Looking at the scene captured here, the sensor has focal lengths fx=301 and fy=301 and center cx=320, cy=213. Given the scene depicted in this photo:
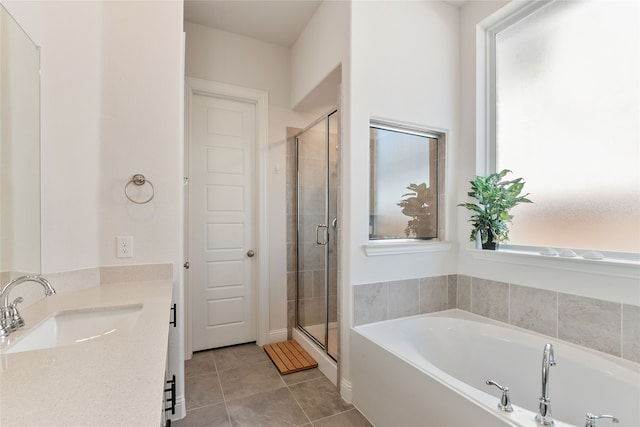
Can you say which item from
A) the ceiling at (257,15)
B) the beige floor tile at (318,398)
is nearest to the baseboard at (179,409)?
the beige floor tile at (318,398)

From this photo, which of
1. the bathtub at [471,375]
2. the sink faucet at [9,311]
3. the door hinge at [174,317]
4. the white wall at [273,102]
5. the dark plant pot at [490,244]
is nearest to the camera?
the sink faucet at [9,311]

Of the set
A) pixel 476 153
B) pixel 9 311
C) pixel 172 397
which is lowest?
pixel 172 397

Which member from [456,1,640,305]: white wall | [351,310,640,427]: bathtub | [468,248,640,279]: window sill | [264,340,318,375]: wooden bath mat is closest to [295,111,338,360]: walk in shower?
[264,340,318,375]: wooden bath mat

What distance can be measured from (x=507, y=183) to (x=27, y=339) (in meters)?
2.57

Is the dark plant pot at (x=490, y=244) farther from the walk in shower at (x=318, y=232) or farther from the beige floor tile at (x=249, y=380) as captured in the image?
the beige floor tile at (x=249, y=380)

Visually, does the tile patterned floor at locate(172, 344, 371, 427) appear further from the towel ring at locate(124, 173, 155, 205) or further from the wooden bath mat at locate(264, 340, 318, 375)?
the towel ring at locate(124, 173, 155, 205)

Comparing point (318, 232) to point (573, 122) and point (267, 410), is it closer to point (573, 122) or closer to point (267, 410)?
point (267, 410)

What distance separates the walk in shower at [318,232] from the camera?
248 centimetres

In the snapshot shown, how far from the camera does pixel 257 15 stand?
8.39ft

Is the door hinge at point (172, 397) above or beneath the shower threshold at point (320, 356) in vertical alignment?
above

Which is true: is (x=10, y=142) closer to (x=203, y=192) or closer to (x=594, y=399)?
(x=203, y=192)

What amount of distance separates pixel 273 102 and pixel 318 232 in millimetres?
1352

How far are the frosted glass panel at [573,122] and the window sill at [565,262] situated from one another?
6.8 inches

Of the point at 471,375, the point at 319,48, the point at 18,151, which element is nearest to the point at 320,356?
the point at 471,375
